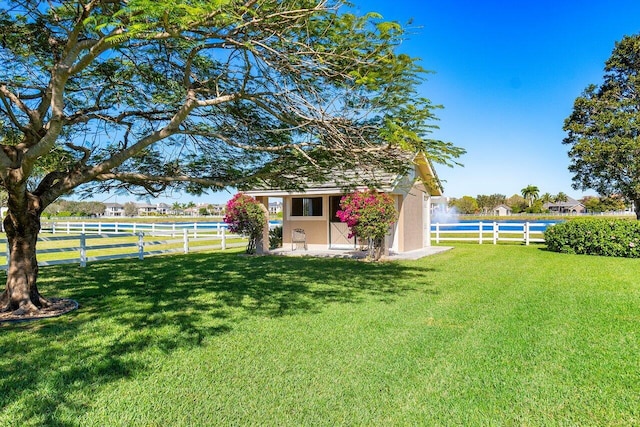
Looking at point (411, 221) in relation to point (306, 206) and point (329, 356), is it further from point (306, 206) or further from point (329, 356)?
point (329, 356)

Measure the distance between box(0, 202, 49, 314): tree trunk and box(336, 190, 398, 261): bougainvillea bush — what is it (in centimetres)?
842

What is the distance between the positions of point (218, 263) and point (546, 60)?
54.2 feet

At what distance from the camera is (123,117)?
7836 mm

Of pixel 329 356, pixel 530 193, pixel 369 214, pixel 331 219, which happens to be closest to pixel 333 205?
pixel 331 219

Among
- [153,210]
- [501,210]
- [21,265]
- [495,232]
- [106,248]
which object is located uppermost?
[153,210]

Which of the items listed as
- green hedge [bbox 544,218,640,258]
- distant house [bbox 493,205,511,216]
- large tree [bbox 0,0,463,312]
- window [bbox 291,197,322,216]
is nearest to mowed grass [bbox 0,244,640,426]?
large tree [bbox 0,0,463,312]

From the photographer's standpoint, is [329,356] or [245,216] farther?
[245,216]

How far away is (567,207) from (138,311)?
104 meters

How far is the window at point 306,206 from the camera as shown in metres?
17.2

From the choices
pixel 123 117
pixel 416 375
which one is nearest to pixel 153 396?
pixel 416 375

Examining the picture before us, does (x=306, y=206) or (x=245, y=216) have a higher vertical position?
(x=306, y=206)

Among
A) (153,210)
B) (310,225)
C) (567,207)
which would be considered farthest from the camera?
(153,210)

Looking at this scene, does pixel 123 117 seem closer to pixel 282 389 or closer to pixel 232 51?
pixel 232 51

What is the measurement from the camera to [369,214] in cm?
1245
